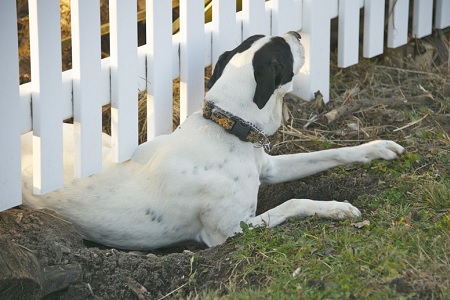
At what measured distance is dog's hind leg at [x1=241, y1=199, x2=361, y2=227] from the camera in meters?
4.35

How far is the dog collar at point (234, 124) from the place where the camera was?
4.50 m

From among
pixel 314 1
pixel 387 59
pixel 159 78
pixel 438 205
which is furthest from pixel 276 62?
pixel 387 59

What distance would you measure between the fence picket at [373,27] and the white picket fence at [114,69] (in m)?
0.40

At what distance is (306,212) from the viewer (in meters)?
4.42

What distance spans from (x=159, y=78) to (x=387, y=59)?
240 centimetres

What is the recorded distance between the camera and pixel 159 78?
4934 millimetres

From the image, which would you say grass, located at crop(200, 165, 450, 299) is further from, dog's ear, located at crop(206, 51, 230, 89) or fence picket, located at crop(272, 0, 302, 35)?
fence picket, located at crop(272, 0, 302, 35)

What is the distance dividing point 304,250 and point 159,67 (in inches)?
58.3

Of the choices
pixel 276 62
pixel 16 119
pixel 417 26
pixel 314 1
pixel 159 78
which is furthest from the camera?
pixel 417 26

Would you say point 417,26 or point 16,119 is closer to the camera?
point 16,119

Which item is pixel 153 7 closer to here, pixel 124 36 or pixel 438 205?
pixel 124 36

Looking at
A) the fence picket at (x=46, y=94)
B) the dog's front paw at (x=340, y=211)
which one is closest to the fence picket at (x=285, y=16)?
the dog's front paw at (x=340, y=211)

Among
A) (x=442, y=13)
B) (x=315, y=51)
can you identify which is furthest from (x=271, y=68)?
(x=442, y=13)

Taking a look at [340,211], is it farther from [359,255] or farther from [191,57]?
[191,57]
